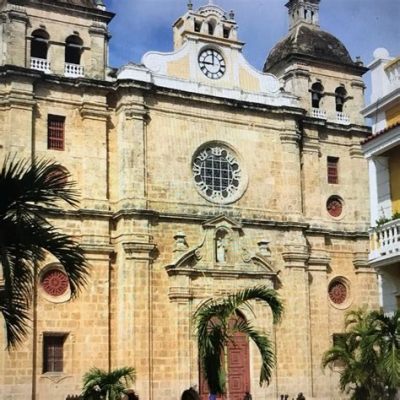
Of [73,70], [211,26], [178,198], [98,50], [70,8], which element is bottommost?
[178,198]

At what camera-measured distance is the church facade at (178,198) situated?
25156mm

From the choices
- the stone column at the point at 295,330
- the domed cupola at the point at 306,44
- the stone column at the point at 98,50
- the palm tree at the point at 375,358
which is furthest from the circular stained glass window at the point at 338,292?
the stone column at the point at 98,50

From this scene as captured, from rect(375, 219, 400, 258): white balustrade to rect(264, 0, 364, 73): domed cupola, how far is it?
14918mm

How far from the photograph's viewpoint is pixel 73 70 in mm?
26922

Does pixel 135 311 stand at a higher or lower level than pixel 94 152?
lower

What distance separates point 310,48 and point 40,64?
11.1 meters

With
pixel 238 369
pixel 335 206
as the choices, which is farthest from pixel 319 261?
pixel 238 369

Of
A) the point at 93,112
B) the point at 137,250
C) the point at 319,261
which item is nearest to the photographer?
the point at 137,250

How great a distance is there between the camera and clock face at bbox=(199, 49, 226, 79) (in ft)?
94.6

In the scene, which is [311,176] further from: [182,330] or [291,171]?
[182,330]

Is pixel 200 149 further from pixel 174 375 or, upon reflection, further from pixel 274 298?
pixel 274 298

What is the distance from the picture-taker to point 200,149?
28219mm

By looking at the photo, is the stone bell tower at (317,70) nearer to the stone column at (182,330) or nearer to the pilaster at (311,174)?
the pilaster at (311,174)

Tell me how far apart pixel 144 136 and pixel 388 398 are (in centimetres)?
1232
